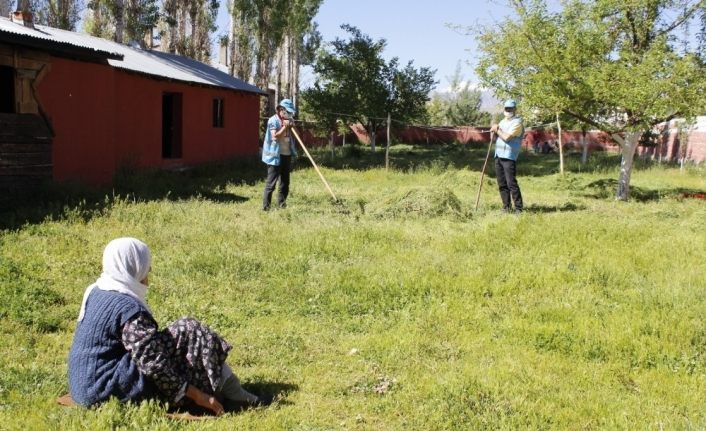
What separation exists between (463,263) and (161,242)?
3589 mm

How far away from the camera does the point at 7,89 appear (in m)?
10.6

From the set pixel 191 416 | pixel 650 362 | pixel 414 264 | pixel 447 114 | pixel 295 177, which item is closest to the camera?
pixel 191 416

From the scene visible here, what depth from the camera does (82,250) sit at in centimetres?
686

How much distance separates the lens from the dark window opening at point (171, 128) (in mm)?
16609

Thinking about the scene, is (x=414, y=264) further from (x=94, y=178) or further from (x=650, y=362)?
(x=94, y=178)

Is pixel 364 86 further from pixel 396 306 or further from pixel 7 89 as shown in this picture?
pixel 396 306

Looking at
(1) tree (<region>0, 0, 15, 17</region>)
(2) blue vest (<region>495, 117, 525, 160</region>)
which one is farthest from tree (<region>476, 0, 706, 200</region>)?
(1) tree (<region>0, 0, 15, 17</region>)

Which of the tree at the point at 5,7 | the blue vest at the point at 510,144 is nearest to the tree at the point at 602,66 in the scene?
the blue vest at the point at 510,144

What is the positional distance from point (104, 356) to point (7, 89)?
910cm

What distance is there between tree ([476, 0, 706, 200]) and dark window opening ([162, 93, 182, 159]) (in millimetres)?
8340

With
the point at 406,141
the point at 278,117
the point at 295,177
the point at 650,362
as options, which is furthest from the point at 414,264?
the point at 406,141

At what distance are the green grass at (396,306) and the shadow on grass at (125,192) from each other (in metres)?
0.07

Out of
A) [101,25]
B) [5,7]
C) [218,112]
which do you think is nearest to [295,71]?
[101,25]

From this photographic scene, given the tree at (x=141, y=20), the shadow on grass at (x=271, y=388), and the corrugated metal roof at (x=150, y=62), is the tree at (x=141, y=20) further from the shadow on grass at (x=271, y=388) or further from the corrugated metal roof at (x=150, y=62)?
the shadow on grass at (x=271, y=388)
